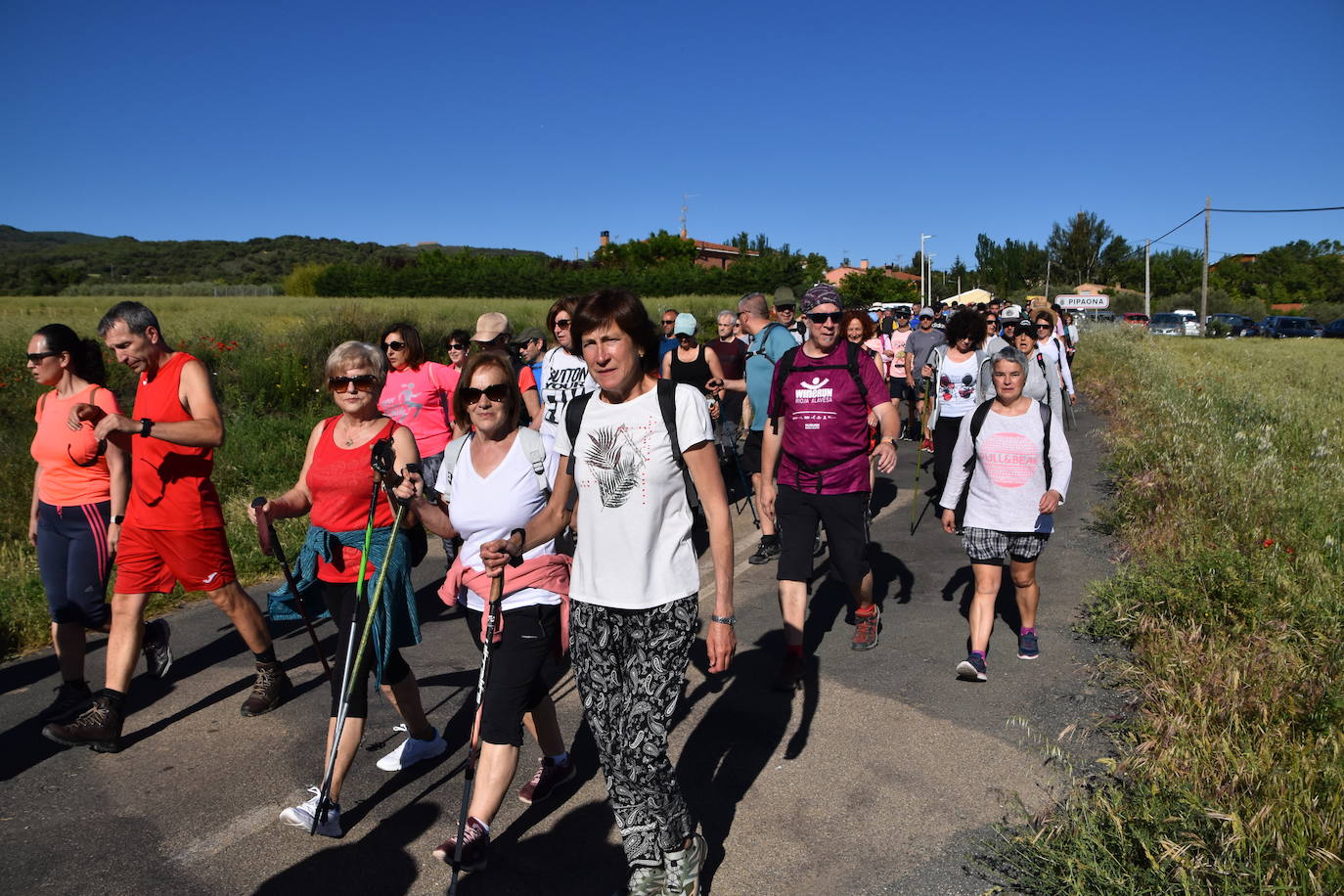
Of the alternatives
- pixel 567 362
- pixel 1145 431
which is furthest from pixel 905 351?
pixel 567 362

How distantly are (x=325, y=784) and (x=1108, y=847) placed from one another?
2.69 metres

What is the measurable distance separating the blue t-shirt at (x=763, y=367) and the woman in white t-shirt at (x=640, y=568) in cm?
417

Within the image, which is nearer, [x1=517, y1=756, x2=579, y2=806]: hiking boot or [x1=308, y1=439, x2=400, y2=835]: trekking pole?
[x1=308, y1=439, x2=400, y2=835]: trekking pole

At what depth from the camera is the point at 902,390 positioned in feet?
44.4

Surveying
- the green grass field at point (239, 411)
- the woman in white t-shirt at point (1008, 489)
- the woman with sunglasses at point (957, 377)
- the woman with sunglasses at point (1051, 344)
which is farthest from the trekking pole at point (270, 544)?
the woman with sunglasses at point (1051, 344)

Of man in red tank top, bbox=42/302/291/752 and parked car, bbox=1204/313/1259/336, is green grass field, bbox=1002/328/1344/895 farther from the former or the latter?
parked car, bbox=1204/313/1259/336

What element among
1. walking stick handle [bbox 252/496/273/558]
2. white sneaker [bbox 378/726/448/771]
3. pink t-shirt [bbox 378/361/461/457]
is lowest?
white sneaker [bbox 378/726/448/771]

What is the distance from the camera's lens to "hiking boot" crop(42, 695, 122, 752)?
13.3 feet

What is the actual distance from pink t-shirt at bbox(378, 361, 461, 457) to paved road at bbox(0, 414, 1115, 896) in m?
1.34

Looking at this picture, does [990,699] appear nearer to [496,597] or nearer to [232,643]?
[496,597]

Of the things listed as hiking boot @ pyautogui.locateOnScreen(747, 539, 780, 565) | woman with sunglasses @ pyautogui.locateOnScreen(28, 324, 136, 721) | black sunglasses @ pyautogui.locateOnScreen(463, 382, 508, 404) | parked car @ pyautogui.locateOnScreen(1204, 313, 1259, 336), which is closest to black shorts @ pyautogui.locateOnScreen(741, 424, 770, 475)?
hiking boot @ pyautogui.locateOnScreen(747, 539, 780, 565)

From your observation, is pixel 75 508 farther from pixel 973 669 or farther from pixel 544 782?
pixel 973 669

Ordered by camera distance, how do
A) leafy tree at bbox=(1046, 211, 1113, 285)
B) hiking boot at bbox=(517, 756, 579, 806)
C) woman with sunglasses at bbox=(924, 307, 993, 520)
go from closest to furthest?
hiking boot at bbox=(517, 756, 579, 806) < woman with sunglasses at bbox=(924, 307, 993, 520) < leafy tree at bbox=(1046, 211, 1113, 285)

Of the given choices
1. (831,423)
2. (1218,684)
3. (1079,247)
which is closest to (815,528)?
(831,423)
